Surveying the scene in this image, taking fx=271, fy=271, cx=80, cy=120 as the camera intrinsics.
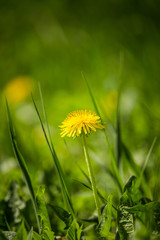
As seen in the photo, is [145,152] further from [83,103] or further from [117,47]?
[117,47]

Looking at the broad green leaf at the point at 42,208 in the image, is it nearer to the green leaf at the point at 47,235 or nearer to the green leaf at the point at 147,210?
the green leaf at the point at 47,235

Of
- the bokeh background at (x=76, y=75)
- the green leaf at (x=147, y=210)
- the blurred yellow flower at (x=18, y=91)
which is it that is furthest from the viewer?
the blurred yellow flower at (x=18, y=91)

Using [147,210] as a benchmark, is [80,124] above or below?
above

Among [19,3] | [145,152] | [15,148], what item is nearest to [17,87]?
[145,152]

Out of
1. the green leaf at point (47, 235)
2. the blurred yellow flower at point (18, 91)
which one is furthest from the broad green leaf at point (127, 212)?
the blurred yellow flower at point (18, 91)

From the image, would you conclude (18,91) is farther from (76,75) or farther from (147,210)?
(147,210)

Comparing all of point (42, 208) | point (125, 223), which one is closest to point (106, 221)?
point (125, 223)

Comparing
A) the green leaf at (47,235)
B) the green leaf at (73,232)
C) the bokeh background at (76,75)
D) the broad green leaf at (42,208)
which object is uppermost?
the bokeh background at (76,75)

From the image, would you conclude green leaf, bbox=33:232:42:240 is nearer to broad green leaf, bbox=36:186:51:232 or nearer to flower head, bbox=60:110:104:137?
broad green leaf, bbox=36:186:51:232

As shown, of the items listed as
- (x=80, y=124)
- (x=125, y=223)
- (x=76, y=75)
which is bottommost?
(x=125, y=223)

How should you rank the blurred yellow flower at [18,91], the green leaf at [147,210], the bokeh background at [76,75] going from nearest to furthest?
1. the green leaf at [147,210]
2. the bokeh background at [76,75]
3. the blurred yellow flower at [18,91]
